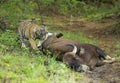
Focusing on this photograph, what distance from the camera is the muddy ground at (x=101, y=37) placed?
9008mm

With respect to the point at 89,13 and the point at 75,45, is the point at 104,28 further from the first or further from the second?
the point at 75,45

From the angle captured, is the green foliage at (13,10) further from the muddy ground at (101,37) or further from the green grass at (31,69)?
the muddy ground at (101,37)

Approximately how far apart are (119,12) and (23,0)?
26.1 feet

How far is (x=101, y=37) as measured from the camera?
627 inches

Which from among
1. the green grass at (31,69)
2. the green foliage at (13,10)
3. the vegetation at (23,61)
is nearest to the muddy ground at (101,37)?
the vegetation at (23,61)

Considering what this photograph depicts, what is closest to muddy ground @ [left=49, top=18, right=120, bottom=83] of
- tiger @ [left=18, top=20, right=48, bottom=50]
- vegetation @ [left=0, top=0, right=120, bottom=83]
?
vegetation @ [left=0, top=0, right=120, bottom=83]

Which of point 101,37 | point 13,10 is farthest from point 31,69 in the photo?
point 101,37

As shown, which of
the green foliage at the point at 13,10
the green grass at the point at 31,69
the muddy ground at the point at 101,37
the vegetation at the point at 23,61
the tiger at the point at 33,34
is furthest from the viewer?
the green foliage at the point at 13,10

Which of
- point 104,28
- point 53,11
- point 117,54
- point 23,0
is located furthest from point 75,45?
point 53,11

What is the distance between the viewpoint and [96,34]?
55.0ft

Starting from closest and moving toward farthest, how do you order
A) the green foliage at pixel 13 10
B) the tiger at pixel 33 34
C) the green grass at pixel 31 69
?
the green grass at pixel 31 69 < the tiger at pixel 33 34 < the green foliage at pixel 13 10

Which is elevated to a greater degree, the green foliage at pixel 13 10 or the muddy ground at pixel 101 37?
the green foliage at pixel 13 10

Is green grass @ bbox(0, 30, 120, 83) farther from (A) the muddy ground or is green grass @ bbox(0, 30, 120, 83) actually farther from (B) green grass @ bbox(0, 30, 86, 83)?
(A) the muddy ground

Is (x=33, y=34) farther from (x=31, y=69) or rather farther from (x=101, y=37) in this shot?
(x=101, y=37)
